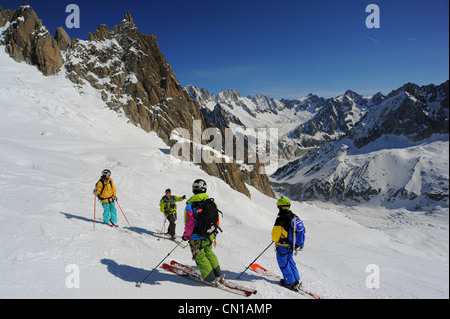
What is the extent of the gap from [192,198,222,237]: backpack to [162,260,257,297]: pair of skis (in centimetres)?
134

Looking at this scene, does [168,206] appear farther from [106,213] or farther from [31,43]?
[31,43]

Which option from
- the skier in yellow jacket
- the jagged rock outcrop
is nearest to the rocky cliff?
the jagged rock outcrop

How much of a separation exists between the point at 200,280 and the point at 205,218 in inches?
70.1

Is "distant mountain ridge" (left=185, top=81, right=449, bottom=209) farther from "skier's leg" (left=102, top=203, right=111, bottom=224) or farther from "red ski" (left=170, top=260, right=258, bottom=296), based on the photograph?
"skier's leg" (left=102, top=203, right=111, bottom=224)

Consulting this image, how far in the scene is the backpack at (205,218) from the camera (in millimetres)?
5797

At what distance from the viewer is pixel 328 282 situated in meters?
8.01

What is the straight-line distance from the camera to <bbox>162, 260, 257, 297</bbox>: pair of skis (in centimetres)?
572

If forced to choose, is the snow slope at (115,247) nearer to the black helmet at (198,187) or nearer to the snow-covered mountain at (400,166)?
the black helmet at (198,187)

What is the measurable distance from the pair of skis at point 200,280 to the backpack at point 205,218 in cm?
134

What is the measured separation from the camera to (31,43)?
50.1 metres

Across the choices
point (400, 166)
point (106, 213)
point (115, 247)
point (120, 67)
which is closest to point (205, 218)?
point (115, 247)

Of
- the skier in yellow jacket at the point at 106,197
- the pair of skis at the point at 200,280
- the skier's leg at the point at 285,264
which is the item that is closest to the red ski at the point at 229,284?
the pair of skis at the point at 200,280
